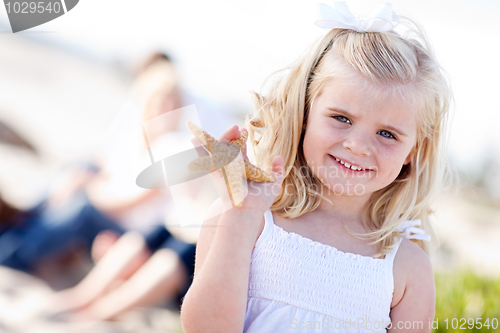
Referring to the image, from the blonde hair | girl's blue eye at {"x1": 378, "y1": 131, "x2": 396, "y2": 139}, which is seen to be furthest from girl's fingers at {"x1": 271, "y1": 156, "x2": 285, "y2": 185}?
girl's blue eye at {"x1": 378, "y1": 131, "x2": 396, "y2": 139}

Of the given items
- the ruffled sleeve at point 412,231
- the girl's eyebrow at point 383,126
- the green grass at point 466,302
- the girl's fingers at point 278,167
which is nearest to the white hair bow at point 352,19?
the girl's eyebrow at point 383,126

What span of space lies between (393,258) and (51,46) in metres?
5.44

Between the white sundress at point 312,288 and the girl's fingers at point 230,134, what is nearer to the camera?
the girl's fingers at point 230,134

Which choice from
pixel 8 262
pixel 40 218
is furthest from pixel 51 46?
pixel 8 262

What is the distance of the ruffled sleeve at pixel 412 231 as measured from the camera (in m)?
1.70

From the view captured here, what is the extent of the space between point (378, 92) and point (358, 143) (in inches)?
8.2

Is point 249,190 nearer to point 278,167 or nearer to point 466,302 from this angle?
point 278,167

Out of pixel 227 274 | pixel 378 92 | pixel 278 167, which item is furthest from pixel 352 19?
pixel 227 274

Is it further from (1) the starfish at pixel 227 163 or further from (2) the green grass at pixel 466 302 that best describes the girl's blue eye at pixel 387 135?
(2) the green grass at pixel 466 302

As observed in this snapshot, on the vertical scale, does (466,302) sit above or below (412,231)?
below

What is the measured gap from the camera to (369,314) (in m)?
1.44

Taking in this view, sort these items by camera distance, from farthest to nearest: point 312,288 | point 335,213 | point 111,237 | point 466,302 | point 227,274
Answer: point 111,237
point 466,302
point 335,213
point 312,288
point 227,274

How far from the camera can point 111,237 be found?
3.27m

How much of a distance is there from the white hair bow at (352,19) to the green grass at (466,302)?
210 centimetres
